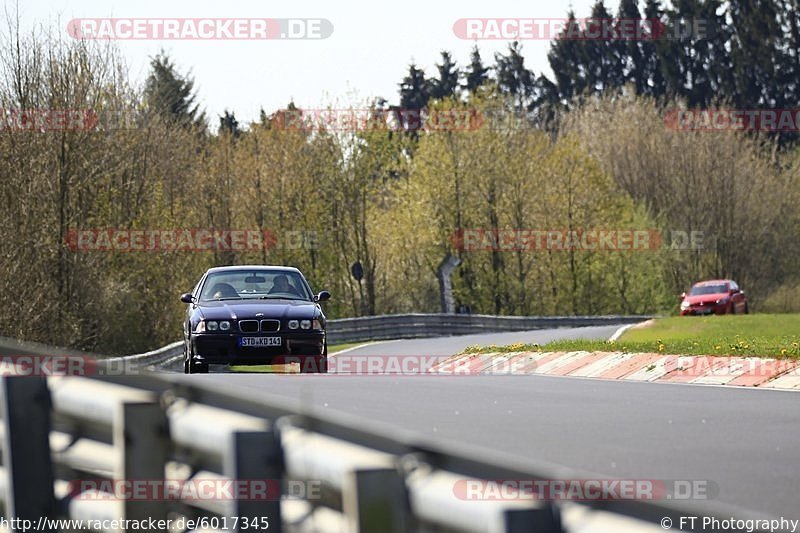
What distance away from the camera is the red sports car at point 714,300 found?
5066 cm

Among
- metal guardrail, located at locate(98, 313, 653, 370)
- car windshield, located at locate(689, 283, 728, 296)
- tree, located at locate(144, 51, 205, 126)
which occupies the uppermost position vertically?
tree, located at locate(144, 51, 205, 126)

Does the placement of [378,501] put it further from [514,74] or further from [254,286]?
[514,74]

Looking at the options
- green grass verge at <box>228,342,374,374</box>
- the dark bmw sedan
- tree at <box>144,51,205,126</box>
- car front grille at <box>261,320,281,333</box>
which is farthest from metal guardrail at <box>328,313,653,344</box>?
tree at <box>144,51,205,126</box>

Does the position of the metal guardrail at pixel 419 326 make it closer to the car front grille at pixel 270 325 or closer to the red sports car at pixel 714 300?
the red sports car at pixel 714 300

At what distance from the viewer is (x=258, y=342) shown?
71.9 feet

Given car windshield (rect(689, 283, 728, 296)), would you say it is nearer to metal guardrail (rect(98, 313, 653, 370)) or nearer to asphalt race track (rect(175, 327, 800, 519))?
metal guardrail (rect(98, 313, 653, 370))

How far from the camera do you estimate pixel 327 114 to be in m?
66.2

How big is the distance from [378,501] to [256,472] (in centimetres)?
66

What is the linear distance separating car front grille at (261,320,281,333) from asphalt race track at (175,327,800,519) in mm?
792

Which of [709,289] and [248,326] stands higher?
[248,326]

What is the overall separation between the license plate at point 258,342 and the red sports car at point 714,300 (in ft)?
101

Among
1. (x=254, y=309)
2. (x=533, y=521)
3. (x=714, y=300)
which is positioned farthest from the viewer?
(x=714, y=300)

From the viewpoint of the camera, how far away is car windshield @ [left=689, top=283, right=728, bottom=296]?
170ft

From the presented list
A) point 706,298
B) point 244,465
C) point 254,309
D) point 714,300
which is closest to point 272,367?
point 254,309
